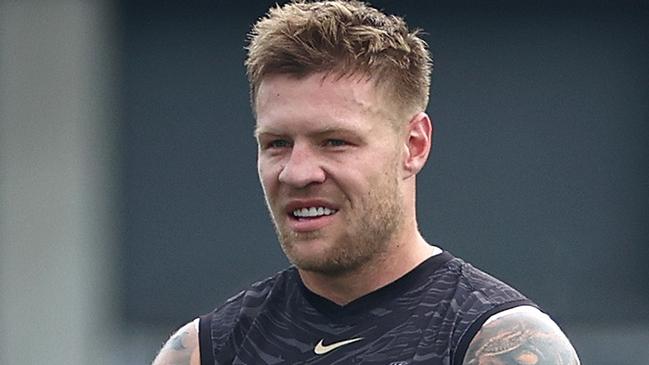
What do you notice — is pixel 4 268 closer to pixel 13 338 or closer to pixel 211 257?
pixel 13 338

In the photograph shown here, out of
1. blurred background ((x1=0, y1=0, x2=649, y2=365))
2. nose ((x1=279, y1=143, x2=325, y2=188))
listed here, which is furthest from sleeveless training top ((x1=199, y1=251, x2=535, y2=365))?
blurred background ((x1=0, y1=0, x2=649, y2=365))

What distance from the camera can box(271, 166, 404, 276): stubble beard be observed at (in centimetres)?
370

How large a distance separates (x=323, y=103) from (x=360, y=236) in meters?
0.30

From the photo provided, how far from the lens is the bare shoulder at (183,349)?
Result: 4008 mm

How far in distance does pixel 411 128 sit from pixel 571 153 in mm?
6122

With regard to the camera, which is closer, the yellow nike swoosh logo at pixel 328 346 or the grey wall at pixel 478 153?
the yellow nike swoosh logo at pixel 328 346

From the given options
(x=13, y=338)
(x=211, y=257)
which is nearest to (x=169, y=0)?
(x=211, y=257)

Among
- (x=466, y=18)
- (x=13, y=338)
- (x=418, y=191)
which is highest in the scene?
(x=466, y=18)

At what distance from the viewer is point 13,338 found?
9.58 m

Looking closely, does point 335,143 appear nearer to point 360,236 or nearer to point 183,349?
point 360,236

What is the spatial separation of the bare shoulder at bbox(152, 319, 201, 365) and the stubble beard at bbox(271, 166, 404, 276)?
1.28 ft

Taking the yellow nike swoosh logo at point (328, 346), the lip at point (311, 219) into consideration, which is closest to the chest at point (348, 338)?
the yellow nike swoosh logo at point (328, 346)

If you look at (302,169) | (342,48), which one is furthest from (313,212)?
(342,48)

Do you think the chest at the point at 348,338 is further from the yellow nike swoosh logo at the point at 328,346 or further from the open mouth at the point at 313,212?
the open mouth at the point at 313,212
